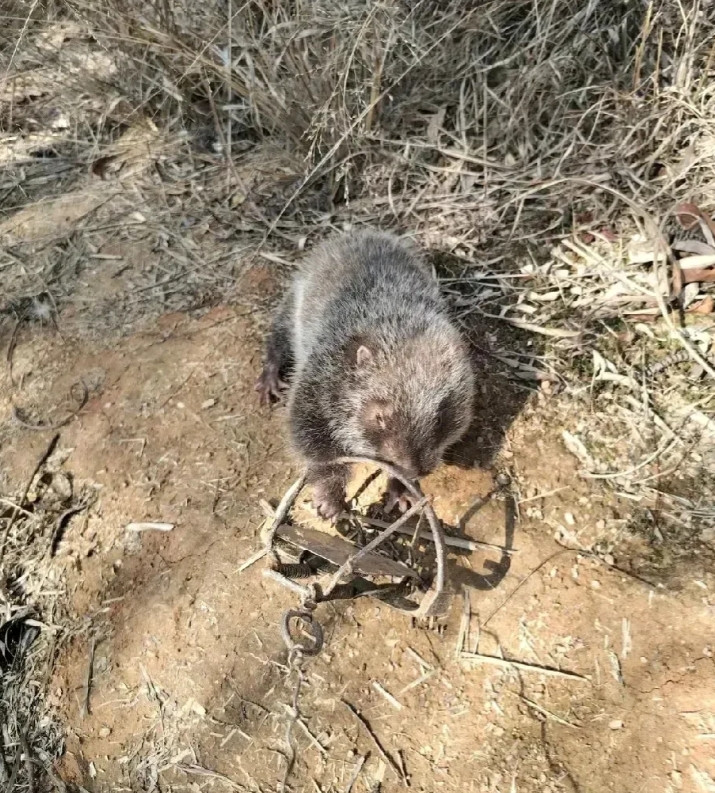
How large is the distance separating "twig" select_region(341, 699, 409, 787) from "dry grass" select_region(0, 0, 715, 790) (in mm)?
1533

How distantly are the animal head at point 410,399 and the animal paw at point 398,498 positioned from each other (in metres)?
0.30

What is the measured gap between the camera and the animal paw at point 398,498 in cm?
330

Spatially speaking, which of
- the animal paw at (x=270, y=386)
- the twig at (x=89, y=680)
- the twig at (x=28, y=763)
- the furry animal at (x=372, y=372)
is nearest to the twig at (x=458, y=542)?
the furry animal at (x=372, y=372)

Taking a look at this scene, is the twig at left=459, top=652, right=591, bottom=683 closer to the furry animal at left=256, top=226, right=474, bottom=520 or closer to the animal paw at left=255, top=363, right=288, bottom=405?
the furry animal at left=256, top=226, right=474, bottom=520

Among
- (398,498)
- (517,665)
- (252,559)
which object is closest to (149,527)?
(252,559)

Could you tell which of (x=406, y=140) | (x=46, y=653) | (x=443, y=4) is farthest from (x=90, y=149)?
(x=46, y=653)

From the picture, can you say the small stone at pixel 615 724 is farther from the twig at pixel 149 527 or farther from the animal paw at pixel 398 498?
the twig at pixel 149 527

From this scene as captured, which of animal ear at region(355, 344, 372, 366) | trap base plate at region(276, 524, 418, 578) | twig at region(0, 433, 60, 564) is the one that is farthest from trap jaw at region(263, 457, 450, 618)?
twig at region(0, 433, 60, 564)

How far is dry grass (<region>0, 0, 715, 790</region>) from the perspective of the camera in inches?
138

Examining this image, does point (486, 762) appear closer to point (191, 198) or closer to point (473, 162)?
point (473, 162)

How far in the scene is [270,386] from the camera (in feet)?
12.9

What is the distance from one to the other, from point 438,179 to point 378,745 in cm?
389

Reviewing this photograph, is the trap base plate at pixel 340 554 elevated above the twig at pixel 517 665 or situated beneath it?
elevated above

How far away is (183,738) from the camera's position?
2820mm
